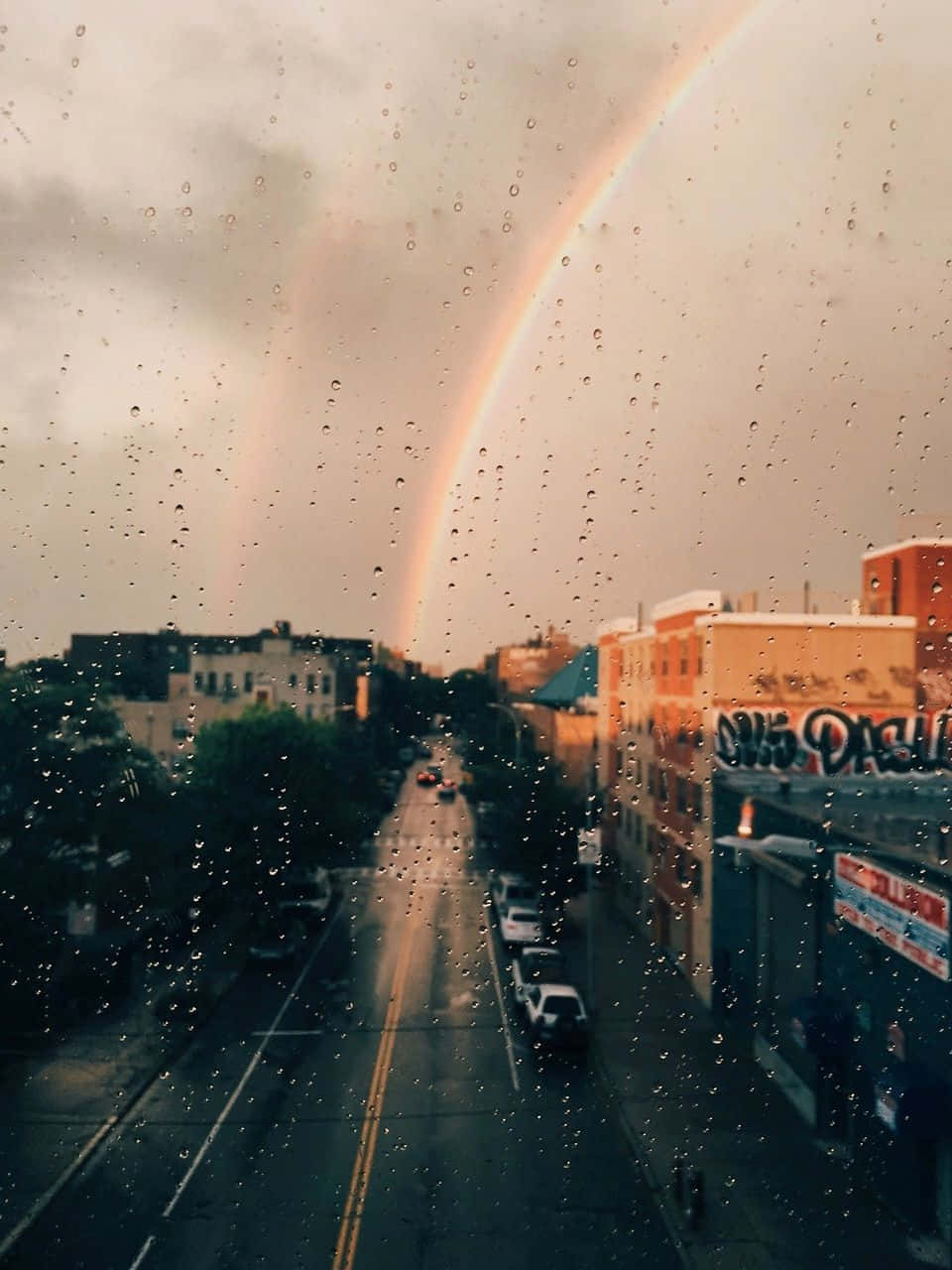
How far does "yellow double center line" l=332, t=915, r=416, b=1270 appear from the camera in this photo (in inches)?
141

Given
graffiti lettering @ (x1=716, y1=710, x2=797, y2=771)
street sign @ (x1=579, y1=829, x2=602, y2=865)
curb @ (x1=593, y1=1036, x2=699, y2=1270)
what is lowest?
curb @ (x1=593, y1=1036, x2=699, y2=1270)

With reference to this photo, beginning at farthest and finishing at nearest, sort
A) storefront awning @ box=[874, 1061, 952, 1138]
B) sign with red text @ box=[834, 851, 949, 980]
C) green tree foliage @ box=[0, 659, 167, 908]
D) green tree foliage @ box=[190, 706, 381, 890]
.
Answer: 1. green tree foliage @ box=[0, 659, 167, 908]
2. green tree foliage @ box=[190, 706, 381, 890]
3. storefront awning @ box=[874, 1061, 952, 1138]
4. sign with red text @ box=[834, 851, 949, 980]

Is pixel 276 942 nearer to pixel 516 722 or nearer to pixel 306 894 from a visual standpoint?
pixel 306 894

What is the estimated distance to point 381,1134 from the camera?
4.42 m

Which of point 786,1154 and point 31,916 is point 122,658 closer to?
point 31,916

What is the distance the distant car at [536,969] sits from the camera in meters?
5.54

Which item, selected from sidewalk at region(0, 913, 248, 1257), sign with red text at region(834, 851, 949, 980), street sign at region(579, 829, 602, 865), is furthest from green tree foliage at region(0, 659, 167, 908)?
sign with red text at region(834, 851, 949, 980)

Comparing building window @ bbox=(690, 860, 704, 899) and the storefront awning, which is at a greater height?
building window @ bbox=(690, 860, 704, 899)

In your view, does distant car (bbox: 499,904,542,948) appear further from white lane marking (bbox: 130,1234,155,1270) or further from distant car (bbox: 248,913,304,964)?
white lane marking (bbox: 130,1234,155,1270)

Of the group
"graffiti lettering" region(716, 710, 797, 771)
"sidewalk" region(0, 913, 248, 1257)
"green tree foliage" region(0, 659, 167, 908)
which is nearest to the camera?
"sidewalk" region(0, 913, 248, 1257)

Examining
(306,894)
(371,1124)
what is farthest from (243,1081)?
(306,894)

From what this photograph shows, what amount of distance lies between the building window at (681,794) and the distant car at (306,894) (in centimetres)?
221

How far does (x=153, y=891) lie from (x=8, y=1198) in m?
1.58

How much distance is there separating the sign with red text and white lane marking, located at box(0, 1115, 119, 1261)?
3372 mm
